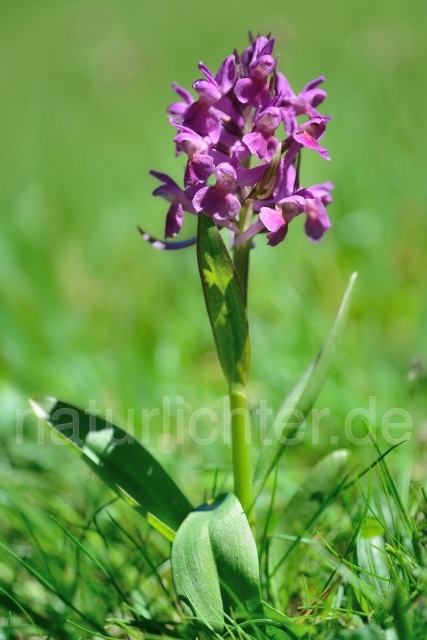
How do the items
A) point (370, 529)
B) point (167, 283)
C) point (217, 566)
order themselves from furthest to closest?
1. point (167, 283)
2. point (370, 529)
3. point (217, 566)

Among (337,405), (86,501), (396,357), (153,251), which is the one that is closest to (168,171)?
(153,251)

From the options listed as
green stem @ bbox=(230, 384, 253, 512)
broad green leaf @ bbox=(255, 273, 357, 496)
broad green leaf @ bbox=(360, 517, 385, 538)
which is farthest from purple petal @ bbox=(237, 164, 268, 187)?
broad green leaf @ bbox=(360, 517, 385, 538)

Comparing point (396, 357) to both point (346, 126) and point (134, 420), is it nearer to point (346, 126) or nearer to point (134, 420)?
point (134, 420)

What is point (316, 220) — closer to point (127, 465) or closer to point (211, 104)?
point (211, 104)

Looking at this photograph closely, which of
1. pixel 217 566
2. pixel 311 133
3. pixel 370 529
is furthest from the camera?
pixel 370 529

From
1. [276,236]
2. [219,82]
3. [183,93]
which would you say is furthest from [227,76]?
[276,236]

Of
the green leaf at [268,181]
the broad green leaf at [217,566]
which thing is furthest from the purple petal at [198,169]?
the broad green leaf at [217,566]

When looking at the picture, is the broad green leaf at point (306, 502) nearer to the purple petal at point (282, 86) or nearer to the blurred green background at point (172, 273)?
the blurred green background at point (172, 273)
